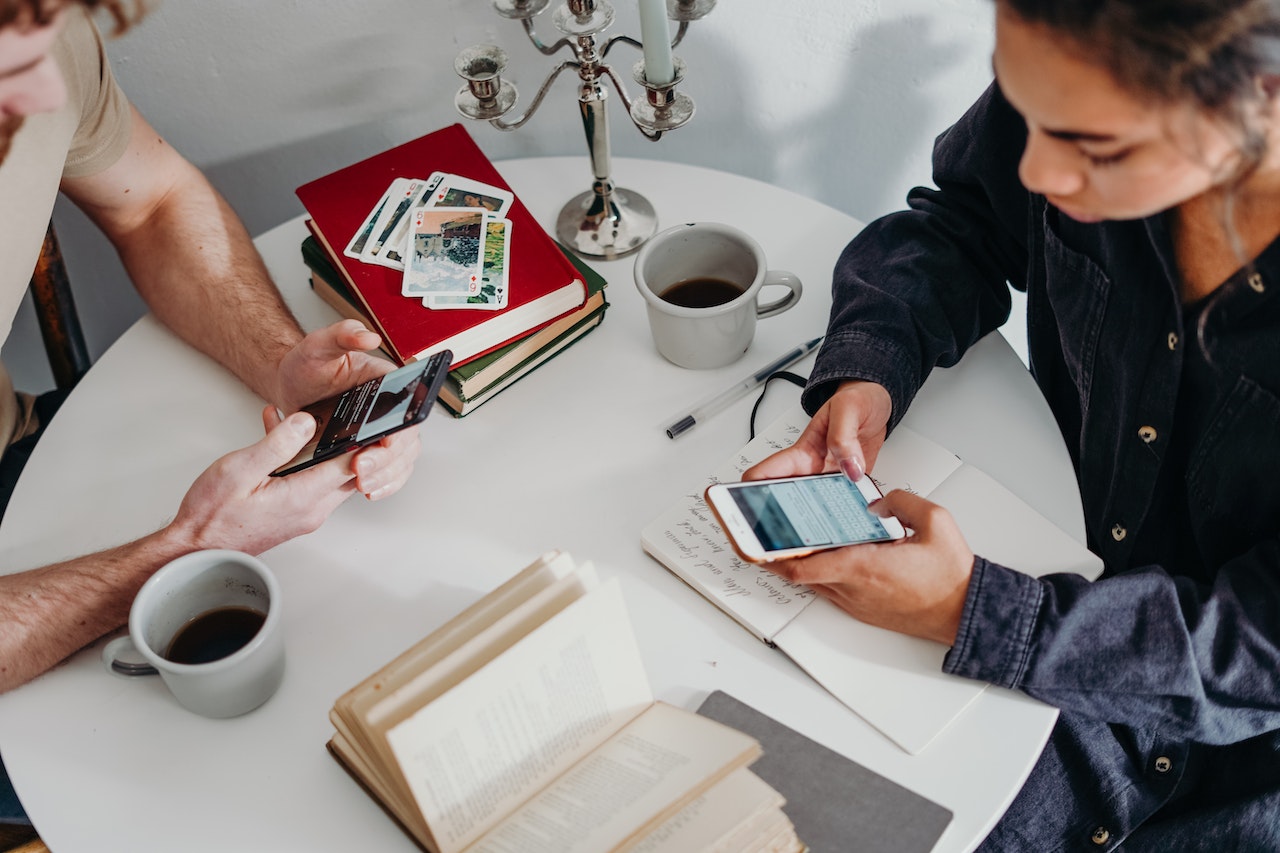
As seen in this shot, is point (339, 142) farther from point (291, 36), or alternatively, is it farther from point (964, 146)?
point (964, 146)

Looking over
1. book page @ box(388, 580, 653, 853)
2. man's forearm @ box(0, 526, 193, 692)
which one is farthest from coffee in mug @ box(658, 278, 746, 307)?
man's forearm @ box(0, 526, 193, 692)

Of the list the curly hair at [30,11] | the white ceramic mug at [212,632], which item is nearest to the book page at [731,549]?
the white ceramic mug at [212,632]

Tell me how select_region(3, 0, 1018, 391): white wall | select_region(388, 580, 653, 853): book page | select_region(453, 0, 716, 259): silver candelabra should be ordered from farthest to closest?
1. select_region(3, 0, 1018, 391): white wall
2. select_region(453, 0, 716, 259): silver candelabra
3. select_region(388, 580, 653, 853): book page

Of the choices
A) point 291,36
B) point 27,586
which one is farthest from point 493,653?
point 291,36

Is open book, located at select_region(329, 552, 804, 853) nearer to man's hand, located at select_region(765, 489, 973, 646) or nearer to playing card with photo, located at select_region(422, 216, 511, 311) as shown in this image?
man's hand, located at select_region(765, 489, 973, 646)

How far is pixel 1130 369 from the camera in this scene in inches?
40.0

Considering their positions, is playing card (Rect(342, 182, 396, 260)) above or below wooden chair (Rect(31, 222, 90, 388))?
above

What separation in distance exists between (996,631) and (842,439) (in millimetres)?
220

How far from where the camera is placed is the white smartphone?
3.02ft

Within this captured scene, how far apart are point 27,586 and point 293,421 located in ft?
Result: 0.93

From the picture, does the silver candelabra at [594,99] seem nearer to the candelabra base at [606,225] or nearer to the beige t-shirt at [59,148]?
the candelabra base at [606,225]

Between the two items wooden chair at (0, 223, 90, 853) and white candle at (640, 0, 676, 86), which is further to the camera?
wooden chair at (0, 223, 90, 853)

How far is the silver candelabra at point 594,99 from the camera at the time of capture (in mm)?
1210

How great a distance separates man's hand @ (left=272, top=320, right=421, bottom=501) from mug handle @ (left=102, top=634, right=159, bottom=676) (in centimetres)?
24
